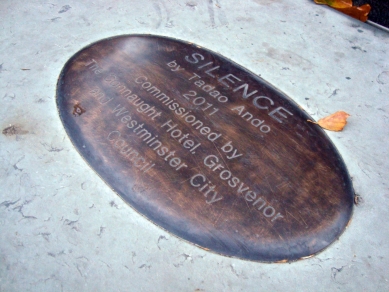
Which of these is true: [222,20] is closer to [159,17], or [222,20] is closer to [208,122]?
[159,17]

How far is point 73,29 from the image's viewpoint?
2221mm

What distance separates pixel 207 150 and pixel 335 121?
71 cm

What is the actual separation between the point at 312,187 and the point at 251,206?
294mm

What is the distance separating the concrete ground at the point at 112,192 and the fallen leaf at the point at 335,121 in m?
0.03

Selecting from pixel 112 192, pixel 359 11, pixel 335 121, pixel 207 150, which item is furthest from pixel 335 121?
pixel 112 192

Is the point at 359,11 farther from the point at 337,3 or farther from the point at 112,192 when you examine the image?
the point at 112,192

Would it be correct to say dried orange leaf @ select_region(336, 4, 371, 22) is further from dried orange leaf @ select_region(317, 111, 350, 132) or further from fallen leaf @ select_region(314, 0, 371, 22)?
dried orange leaf @ select_region(317, 111, 350, 132)

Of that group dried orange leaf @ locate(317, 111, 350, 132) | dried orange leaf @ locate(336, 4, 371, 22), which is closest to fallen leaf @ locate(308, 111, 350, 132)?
dried orange leaf @ locate(317, 111, 350, 132)

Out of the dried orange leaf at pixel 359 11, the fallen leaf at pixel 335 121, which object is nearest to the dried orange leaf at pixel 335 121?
the fallen leaf at pixel 335 121

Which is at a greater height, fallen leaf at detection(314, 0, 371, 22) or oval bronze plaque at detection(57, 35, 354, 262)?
fallen leaf at detection(314, 0, 371, 22)

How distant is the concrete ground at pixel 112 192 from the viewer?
1.30 m

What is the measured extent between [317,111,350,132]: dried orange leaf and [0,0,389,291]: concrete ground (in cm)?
3

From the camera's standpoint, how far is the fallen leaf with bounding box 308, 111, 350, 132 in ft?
5.75

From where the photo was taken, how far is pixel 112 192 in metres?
1.51
